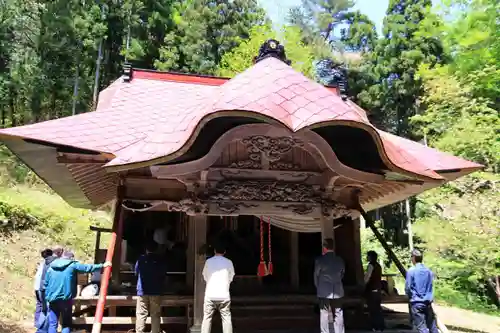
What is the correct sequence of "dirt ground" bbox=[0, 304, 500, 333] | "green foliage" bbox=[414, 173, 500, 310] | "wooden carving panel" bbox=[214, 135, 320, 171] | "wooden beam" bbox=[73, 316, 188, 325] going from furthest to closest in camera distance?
1. "green foliage" bbox=[414, 173, 500, 310]
2. "dirt ground" bbox=[0, 304, 500, 333]
3. "wooden beam" bbox=[73, 316, 188, 325]
4. "wooden carving panel" bbox=[214, 135, 320, 171]

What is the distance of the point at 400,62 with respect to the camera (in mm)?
24109

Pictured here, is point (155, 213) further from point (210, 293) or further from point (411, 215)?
point (411, 215)

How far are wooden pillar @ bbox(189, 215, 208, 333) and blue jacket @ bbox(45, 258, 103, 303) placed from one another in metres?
1.35

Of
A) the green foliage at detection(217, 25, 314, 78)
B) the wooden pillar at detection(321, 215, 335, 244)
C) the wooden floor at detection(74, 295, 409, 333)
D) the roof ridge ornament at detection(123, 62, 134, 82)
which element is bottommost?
the wooden floor at detection(74, 295, 409, 333)

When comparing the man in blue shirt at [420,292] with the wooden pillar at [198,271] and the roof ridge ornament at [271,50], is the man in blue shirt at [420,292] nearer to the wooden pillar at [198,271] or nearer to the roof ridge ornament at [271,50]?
the wooden pillar at [198,271]

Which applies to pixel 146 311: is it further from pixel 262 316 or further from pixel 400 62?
pixel 400 62

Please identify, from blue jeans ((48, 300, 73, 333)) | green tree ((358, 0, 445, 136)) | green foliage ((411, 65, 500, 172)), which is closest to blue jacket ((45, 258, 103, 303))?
blue jeans ((48, 300, 73, 333))

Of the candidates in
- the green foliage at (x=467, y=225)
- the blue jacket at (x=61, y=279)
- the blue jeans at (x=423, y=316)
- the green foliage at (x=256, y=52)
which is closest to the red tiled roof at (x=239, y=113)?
the blue jacket at (x=61, y=279)

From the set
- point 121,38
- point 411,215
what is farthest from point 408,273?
point 121,38

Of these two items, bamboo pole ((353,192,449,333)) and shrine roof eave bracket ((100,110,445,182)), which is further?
Result: bamboo pole ((353,192,449,333))

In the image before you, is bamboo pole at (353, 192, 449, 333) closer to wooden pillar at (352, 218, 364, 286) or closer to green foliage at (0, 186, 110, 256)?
wooden pillar at (352, 218, 364, 286)

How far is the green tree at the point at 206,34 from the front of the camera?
81.8ft

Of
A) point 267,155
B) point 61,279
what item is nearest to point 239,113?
point 267,155

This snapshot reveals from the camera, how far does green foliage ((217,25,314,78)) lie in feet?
72.5
